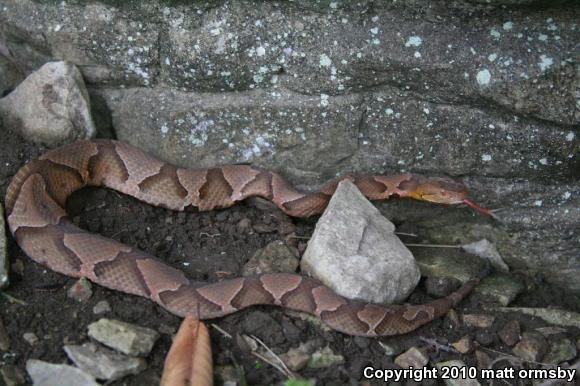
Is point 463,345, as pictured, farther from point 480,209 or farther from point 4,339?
point 4,339

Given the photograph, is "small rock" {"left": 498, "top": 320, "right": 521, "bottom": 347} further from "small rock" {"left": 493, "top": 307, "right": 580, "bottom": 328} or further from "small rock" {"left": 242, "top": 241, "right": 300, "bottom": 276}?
"small rock" {"left": 242, "top": 241, "right": 300, "bottom": 276}

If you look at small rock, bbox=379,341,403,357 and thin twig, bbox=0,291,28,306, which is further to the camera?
small rock, bbox=379,341,403,357

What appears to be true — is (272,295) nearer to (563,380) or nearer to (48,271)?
(48,271)

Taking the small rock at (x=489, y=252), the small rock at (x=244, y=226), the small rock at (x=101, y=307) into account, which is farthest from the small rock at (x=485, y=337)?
the small rock at (x=101, y=307)

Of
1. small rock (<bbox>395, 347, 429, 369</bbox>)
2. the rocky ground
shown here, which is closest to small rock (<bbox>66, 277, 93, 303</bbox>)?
the rocky ground

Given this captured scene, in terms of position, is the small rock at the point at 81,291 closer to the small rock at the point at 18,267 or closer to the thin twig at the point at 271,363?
the small rock at the point at 18,267

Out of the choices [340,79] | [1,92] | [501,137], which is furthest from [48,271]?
[501,137]
